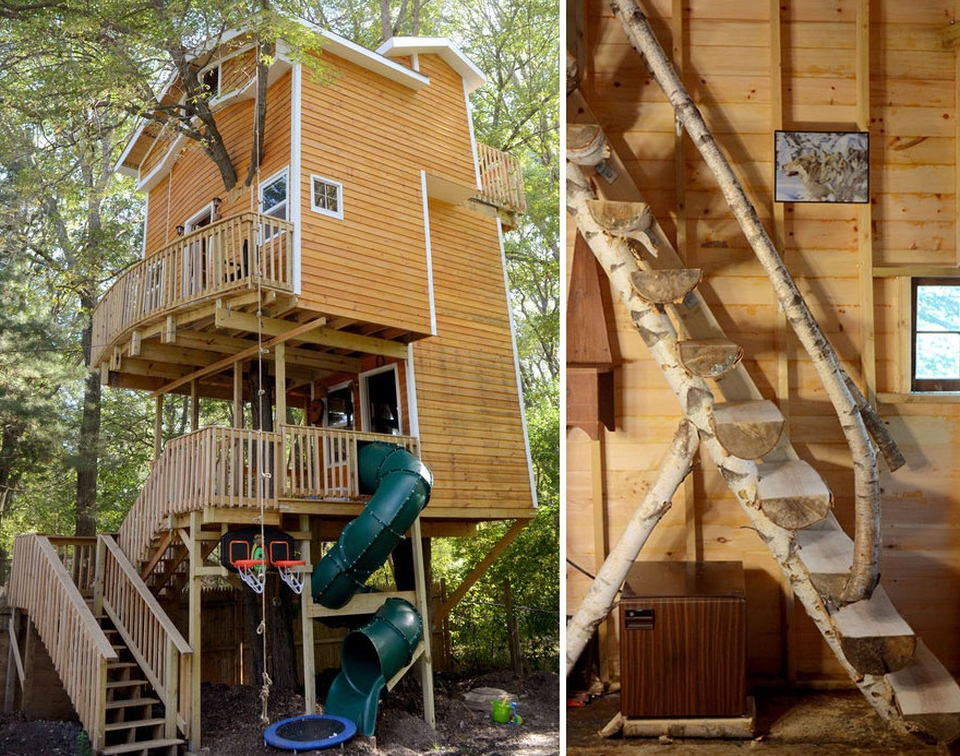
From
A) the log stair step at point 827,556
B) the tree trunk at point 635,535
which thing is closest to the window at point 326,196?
the tree trunk at point 635,535

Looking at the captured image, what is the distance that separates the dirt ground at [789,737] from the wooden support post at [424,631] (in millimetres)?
3386

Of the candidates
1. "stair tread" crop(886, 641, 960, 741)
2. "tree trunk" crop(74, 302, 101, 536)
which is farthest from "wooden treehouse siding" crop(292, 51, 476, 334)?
"stair tread" crop(886, 641, 960, 741)

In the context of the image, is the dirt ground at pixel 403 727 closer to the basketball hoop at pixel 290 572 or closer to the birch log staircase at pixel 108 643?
the birch log staircase at pixel 108 643

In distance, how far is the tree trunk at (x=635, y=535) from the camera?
4.00m

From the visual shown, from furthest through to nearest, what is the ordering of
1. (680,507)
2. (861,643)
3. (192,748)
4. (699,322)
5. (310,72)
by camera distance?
(310,72)
(192,748)
(680,507)
(699,322)
(861,643)

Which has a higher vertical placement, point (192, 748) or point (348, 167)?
point (348, 167)

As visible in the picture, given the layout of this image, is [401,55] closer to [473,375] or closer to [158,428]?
[473,375]

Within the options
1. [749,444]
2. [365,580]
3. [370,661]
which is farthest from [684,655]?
[370,661]

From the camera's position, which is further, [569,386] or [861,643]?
[569,386]

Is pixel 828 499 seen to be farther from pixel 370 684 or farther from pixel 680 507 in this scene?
pixel 370 684

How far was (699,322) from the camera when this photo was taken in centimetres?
418

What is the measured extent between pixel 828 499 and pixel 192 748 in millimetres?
4581

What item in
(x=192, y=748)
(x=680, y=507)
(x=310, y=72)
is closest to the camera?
(x=680, y=507)

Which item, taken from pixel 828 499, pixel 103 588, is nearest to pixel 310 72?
pixel 103 588
